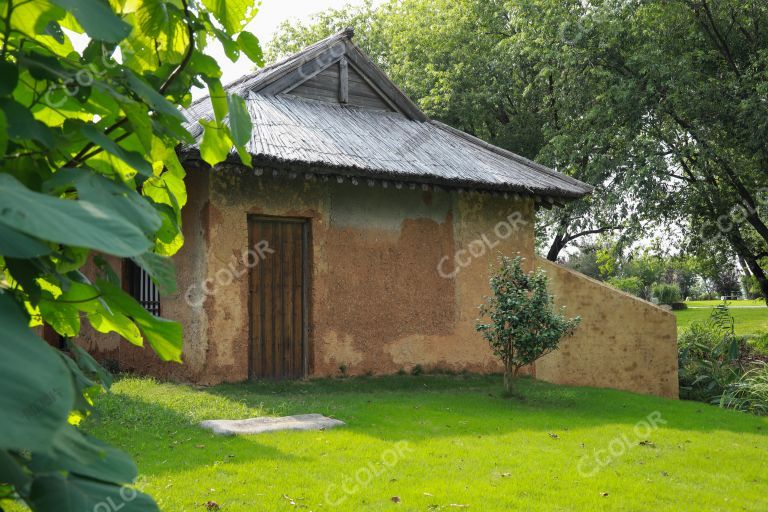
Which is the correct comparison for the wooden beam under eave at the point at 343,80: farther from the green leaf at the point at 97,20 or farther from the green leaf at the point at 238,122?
the green leaf at the point at 97,20

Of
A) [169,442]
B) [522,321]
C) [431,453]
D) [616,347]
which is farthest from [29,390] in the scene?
[616,347]

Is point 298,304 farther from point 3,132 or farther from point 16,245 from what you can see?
point 16,245

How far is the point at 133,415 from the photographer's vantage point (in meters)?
6.82

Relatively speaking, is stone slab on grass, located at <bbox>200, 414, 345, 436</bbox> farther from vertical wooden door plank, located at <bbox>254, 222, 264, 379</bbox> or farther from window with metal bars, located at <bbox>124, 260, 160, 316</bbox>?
window with metal bars, located at <bbox>124, 260, 160, 316</bbox>

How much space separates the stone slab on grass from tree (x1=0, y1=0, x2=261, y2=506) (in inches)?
214

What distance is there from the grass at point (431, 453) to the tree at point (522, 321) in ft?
2.14

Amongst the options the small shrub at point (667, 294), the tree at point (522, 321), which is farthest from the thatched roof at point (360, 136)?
the small shrub at point (667, 294)

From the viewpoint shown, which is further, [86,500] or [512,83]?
[512,83]

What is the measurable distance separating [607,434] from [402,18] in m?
20.7

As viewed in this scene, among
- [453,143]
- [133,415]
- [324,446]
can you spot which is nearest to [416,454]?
[324,446]

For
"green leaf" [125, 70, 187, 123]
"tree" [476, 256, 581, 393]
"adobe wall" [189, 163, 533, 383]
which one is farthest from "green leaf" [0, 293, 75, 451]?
"adobe wall" [189, 163, 533, 383]

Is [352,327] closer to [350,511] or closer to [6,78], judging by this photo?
[350,511]

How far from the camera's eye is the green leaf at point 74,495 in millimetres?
634

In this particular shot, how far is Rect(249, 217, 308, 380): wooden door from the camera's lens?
9578 mm
